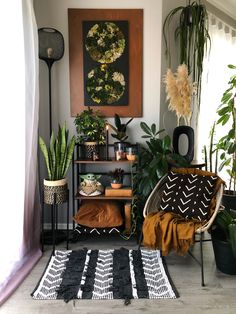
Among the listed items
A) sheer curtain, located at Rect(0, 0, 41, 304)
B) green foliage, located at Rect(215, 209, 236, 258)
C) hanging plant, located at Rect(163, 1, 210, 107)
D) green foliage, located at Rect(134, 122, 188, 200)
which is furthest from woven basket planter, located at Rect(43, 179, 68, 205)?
hanging plant, located at Rect(163, 1, 210, 107)

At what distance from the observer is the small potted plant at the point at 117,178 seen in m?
2.85

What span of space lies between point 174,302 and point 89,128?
5.41ft

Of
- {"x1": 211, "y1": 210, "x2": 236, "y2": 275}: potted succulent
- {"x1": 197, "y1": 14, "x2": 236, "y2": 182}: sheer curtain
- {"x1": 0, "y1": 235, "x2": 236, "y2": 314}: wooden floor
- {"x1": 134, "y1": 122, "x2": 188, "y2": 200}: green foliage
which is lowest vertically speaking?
{"x1": 0, "y1": 235, "x2": 236, "y2": 314}: wooden floor

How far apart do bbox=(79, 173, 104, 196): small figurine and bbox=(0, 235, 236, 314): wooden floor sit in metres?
0.76

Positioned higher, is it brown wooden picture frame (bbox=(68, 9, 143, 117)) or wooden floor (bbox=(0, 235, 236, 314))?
brown wooden picture frame (bbox=(68, 9, 143, 117))

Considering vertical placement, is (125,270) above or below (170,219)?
below

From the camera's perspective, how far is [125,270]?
2342mm

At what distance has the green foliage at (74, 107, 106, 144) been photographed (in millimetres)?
2836

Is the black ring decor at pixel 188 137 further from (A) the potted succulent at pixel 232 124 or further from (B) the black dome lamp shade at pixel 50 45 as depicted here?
Answer: (B) the black dome lamp shade at pixel 50 45

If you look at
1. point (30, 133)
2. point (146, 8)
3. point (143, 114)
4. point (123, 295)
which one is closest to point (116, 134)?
point (143, 114)

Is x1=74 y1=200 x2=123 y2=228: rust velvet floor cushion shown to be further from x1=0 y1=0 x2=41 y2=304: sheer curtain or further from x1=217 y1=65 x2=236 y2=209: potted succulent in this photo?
x1=217 y1=65 x2=236 y2=209: potted succulent

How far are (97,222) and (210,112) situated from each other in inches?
73.9

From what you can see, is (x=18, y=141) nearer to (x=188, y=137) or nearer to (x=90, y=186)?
(x=90, y=186)

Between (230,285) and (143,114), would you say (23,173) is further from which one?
(230,285)
